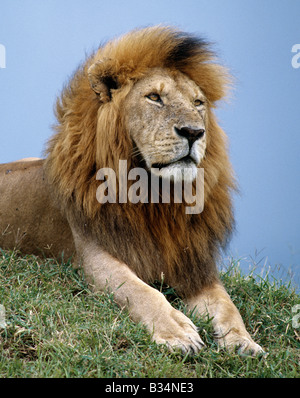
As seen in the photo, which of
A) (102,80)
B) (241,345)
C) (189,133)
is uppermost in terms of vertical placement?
(102,80)

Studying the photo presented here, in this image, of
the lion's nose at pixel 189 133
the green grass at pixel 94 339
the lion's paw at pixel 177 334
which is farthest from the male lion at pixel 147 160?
the lion's paw at pixel 177 334

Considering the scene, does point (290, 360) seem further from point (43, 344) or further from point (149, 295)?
point (43, 344)

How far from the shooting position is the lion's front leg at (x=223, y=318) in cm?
425

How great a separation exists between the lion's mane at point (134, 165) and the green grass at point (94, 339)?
33cm

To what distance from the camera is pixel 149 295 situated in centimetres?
437

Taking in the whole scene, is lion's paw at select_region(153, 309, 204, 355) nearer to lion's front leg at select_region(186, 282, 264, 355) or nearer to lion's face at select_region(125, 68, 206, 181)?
lion's front leg at select_region(186, 282, 264, 355)

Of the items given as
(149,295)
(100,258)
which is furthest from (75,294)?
(149,295)

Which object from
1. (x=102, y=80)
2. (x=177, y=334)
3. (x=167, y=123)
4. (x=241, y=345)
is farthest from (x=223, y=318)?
(x=102, y=80)

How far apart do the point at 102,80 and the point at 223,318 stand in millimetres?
1755

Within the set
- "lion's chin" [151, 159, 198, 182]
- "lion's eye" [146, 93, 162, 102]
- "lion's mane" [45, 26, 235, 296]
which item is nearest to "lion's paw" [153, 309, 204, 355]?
"lion's mane" [45, 26, 235, 296]

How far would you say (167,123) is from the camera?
4504 millimetres

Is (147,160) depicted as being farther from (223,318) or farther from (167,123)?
(223,318)

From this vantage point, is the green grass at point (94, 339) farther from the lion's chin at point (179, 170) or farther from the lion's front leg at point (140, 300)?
the lion's chin at point (179, 170)

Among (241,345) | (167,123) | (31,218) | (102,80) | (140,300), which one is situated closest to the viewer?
(241,345)
